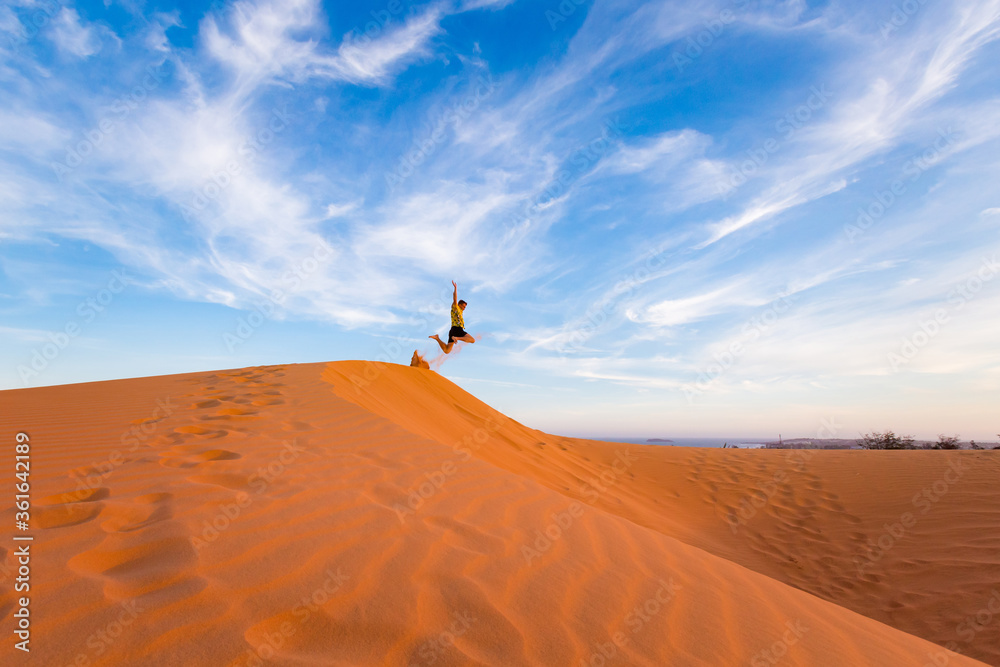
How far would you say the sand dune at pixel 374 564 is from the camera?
5.57 ft

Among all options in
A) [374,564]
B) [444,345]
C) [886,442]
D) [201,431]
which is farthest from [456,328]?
[886,442]

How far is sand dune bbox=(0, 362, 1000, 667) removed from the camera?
170cm

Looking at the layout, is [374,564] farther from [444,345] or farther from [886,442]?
[886,442]

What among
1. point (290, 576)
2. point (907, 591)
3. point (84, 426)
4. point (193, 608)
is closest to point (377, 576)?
point (290, 576)

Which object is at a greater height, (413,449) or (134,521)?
(413,449)

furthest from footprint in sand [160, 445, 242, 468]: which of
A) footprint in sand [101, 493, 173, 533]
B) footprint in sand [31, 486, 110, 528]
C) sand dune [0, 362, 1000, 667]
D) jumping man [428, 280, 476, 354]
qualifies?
jumping man [428, 280, 476, 354]

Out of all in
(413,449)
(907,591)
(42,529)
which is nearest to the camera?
(42,529)

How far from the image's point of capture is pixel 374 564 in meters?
2.19

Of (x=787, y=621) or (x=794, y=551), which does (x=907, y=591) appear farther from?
(x=787, y=621)

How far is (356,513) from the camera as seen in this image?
2.78 metres

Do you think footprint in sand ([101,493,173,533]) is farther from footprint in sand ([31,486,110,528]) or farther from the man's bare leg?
the man's bare leg

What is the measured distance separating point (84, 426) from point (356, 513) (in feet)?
11.5

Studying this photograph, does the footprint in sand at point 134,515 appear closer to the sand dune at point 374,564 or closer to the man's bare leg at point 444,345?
the sand dune at point 374,564

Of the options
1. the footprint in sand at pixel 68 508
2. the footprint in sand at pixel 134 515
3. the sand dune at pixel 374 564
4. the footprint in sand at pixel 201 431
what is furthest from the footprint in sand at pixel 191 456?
the footprint in sand at pixel 134 515
